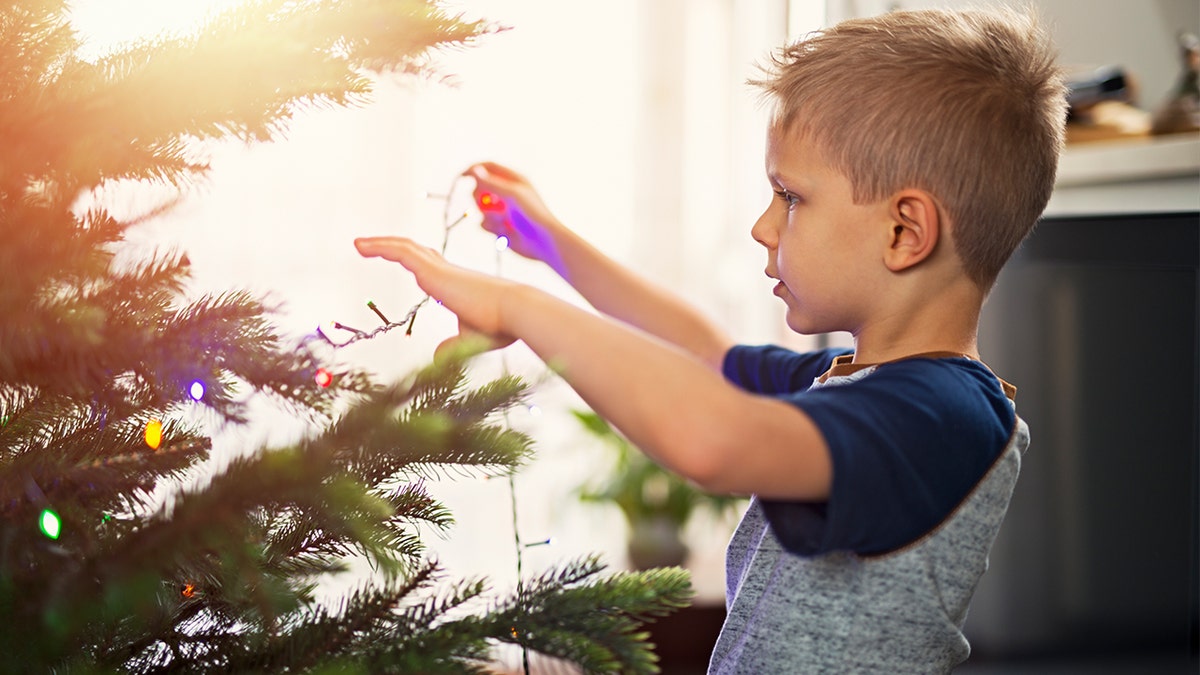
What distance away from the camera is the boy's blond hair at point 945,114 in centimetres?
74

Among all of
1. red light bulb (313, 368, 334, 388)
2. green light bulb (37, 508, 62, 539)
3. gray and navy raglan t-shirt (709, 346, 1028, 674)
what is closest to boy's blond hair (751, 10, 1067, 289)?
gray and navy raglan t-shirt (709, 346, 1028, 674)

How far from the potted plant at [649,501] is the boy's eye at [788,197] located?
1.63 metres

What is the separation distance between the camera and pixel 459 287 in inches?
24.9

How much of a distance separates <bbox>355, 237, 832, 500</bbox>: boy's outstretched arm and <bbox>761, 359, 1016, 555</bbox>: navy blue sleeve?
2 cm

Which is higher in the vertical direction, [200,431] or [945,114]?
[945,114]

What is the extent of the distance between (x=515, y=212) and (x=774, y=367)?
279mm

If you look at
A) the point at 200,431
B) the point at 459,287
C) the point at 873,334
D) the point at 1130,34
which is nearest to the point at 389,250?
the point at 459,287

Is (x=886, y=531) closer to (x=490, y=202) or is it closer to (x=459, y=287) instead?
(x=459, y=287)

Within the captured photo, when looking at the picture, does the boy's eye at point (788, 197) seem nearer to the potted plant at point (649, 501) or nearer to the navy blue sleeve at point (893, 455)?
the navy blue sleeve at point (893, 455)

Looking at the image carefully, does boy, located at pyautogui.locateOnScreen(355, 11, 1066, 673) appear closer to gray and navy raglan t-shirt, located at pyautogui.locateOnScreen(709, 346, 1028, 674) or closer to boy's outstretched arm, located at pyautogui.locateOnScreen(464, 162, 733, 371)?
gray and navy raglan t-shirt, located at pyautogui.locateOnScreen(709, 346, 1028, 674)

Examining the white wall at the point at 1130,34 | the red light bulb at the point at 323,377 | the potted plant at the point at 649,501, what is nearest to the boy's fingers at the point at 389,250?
the red light bulb at the point at 323,377

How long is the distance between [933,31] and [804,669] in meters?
0.47

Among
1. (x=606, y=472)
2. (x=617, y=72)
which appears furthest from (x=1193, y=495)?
(x=617, y=72)

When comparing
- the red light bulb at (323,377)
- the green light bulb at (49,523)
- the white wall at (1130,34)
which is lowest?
the green light bulb at (49,523)
